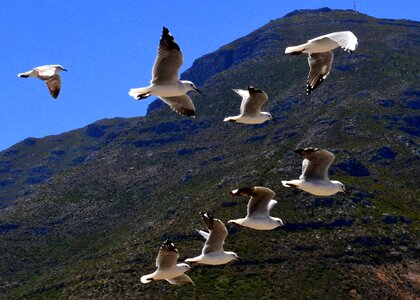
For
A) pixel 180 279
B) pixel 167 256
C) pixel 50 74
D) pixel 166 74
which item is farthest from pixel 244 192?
pixel 50 74

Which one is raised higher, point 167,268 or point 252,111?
point 252,111

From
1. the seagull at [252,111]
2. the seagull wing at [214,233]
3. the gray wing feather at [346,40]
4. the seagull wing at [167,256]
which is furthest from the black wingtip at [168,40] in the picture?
the seagull wing at [167,256]

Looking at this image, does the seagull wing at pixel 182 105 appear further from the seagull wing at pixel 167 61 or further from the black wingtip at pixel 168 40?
the black wingtip at pixel 168 40

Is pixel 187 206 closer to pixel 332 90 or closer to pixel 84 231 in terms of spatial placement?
pixel 84 231

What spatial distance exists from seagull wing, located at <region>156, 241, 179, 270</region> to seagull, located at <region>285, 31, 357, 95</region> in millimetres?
6898

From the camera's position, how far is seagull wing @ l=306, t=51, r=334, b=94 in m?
25.9

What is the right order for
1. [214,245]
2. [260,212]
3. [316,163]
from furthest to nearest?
[214,245]
[260,212]
[316,163]

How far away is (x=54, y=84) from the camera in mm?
31562

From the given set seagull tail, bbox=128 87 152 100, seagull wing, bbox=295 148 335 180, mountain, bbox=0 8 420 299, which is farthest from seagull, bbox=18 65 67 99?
mountain, bbox=0 8 420 299

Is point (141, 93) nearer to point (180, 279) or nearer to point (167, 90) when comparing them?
point (167, 90)

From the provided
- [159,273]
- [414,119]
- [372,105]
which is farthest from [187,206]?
[159,273]

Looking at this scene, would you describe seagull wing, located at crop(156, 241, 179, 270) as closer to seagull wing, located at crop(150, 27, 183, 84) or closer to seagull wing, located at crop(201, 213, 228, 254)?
seagull wing, located at crop(201, 213, 228, 254)

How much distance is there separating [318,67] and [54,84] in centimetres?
1153

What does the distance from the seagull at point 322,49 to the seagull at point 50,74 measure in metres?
9.89
